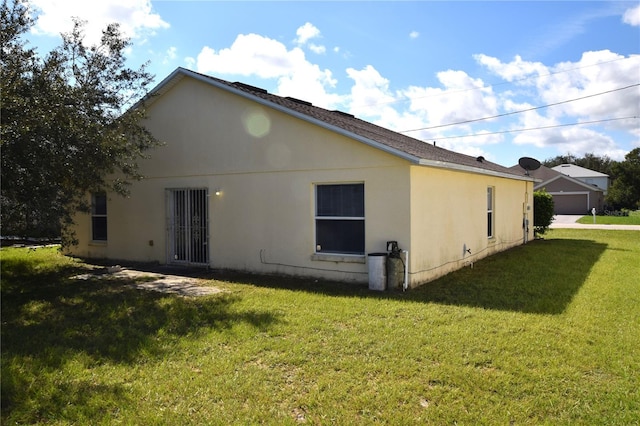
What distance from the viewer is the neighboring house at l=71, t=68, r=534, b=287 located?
8.95 metres

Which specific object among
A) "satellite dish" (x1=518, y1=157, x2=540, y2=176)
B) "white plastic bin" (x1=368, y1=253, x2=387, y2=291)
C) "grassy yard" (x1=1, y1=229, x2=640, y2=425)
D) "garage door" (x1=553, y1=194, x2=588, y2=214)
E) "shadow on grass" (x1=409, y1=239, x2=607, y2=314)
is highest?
"satellite dish" (x1=518, y1=157, x2=540, y2=176)

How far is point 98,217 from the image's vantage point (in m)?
13.8

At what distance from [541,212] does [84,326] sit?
1857 cm

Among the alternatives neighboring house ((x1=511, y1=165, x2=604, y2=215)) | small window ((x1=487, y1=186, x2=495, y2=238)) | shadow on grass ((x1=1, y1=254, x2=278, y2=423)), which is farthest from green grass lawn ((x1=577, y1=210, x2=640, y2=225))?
shadow on grass ((x1=1, y1=254, x2=278, y2=423))

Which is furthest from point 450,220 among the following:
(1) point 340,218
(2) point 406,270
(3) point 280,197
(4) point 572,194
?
(4) point 572,194

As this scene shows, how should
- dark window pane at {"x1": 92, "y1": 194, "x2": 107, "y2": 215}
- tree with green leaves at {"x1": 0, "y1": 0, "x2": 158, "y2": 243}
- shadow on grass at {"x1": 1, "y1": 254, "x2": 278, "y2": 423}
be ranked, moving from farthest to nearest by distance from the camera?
dark window pane at {"x1": 92, "y1": 194, "x2": 107, "y2": 215} < tree with green leaves at {"x1": 0, "y1": 0, "x2": 158, "y2": 243} < shadow on grass at {"x1": 1, "y1": 254, "x2": 278, "y2": 423}

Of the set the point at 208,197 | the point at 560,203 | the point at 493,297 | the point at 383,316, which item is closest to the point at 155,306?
the point at 383,316

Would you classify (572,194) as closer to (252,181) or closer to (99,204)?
(252,181)

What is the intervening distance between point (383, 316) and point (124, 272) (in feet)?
23.4

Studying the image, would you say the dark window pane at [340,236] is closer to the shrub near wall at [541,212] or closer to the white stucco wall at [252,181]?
the white stucco wall at [252,181]

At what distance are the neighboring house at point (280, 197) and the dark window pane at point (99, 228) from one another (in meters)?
0.05

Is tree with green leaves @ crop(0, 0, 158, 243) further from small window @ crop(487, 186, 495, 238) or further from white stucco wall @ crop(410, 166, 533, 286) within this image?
small window @ crop(487, 186, 495, 238)

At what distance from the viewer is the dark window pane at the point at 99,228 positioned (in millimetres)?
13617

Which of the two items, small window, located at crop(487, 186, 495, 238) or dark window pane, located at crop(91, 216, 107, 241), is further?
dark window pane, located at crop(91, 216, 107, 241)
